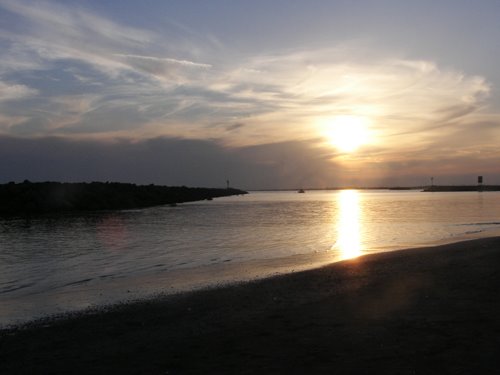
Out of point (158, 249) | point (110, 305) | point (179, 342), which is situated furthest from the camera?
point (158, 249)

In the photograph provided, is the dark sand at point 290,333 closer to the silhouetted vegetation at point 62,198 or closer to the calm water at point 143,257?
the calm water at point 143,257

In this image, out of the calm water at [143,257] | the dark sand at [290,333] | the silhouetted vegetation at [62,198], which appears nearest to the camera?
the dark sand at [290,333]

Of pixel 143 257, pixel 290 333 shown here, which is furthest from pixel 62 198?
pixel 290 333

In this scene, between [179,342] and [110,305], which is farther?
[110,305]

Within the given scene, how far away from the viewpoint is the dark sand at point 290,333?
7.57m

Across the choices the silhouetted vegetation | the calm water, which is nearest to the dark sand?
the calm water

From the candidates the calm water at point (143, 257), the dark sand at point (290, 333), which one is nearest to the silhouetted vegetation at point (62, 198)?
the calm water at point (143, 257)

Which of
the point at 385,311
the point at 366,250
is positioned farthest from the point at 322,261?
the point at 385,311

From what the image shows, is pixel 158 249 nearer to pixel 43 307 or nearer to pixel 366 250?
pixel 366 250

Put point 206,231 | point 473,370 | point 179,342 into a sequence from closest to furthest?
1. point 473,370
2. point 179,342
3. point 206,231

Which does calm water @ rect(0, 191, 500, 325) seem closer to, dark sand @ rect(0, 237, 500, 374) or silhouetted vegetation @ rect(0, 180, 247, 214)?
dark sand @ rect(0, 237, 500, 374)

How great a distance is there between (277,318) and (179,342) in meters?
2.38

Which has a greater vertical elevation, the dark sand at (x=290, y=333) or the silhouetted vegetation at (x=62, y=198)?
the silhouetted vegetation at (x=62, y=198)

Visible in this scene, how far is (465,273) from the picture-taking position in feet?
47.8
